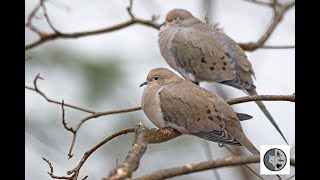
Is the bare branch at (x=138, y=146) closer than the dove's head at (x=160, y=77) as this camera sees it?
Yes

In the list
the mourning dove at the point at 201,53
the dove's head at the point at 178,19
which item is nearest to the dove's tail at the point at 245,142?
the mourning dove at the point at 201,53

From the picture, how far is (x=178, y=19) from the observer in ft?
6.62

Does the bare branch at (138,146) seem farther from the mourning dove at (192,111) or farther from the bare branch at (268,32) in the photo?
the bare branch at (268,32)

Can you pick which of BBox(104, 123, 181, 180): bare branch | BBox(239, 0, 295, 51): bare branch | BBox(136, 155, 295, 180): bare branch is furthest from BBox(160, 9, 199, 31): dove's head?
BBox(136, 155, 295, 180): bare branch

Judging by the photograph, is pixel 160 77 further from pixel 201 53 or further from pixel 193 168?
pixel 193 168

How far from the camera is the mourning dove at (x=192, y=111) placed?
1383 mm

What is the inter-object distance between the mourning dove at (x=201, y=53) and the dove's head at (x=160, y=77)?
0.23 meters

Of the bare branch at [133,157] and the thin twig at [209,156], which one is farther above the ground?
the bare branch at [133,157]

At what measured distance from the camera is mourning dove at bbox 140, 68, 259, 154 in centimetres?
138

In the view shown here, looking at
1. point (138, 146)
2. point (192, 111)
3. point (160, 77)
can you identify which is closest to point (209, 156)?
point (192, 111)

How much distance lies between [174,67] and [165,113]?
584 mm
